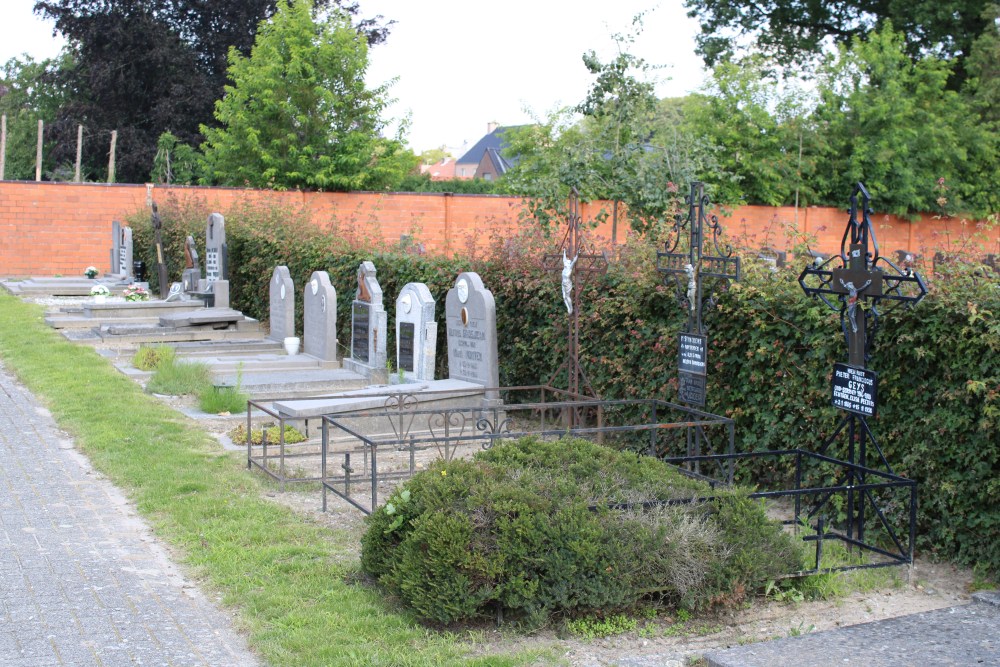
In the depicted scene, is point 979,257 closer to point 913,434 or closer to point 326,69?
point 913,434

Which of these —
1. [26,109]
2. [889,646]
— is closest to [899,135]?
[889,646]

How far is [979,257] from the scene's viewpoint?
7086mm

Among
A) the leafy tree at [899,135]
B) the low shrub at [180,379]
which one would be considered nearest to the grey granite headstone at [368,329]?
the low shrub at [180,379]

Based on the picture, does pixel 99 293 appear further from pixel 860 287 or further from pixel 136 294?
pixel 860 287

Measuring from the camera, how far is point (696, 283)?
797 centimetres

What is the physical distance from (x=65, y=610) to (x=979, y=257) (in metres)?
6.18

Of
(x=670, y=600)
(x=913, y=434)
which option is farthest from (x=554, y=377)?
(x=670, y=600)

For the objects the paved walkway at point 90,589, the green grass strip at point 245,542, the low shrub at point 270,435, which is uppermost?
A: the low shrub at point 270,435

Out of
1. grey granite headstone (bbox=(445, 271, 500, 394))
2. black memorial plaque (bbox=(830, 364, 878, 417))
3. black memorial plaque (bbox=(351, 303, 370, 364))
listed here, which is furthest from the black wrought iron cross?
black memorial plaque (bbox=(351, 303, 370, 364))

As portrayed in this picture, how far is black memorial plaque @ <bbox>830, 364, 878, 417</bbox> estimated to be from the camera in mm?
5945

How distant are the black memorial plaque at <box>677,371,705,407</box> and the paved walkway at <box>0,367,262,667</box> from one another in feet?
13.0

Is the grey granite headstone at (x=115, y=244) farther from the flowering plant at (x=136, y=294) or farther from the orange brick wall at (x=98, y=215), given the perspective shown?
the flowering plant at (x=136, y=294)

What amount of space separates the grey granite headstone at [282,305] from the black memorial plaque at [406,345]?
390cm

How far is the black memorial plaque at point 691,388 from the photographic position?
777 centimetres
